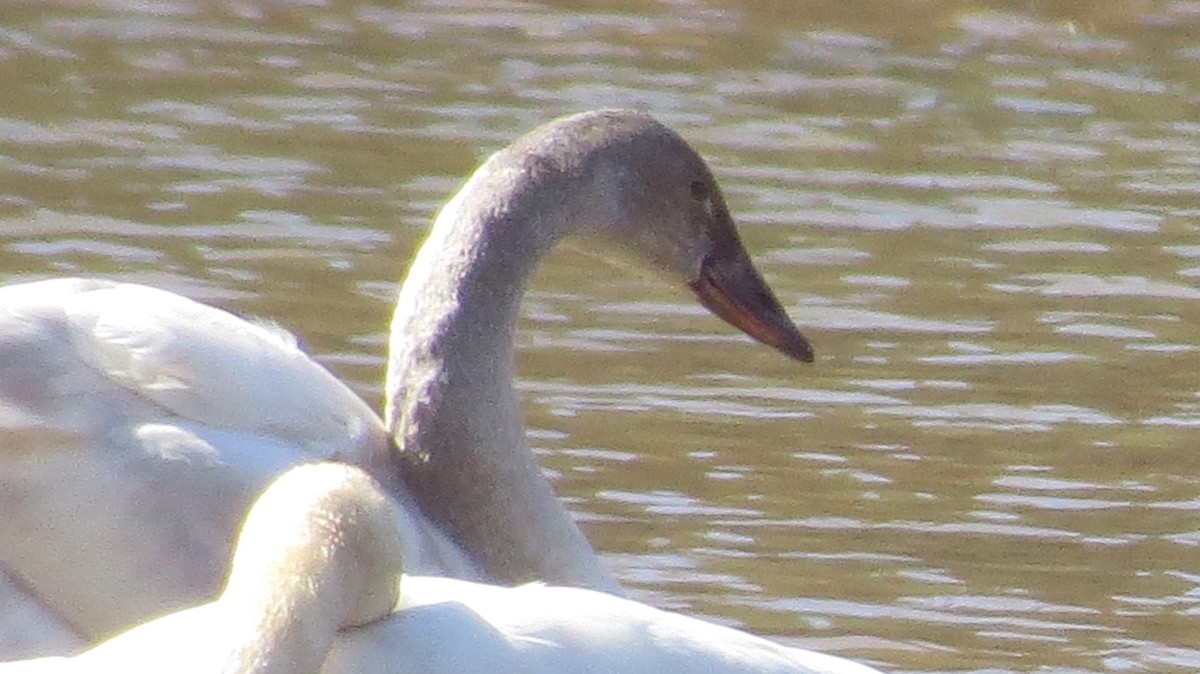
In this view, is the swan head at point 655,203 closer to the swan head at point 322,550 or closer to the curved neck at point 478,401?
the curved neck at point 478,401

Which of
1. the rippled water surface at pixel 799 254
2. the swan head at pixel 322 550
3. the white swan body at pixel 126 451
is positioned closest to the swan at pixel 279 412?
the white swan body at pixel 126 451

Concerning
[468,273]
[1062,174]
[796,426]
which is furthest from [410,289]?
[1062,174]

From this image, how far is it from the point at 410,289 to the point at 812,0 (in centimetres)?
646

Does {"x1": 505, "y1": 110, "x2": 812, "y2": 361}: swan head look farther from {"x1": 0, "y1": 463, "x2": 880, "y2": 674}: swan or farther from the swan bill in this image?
{"x1": 0, "y1": 463, "x2": 880, "y2": 674}: swan

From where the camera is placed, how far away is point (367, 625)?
402 cm

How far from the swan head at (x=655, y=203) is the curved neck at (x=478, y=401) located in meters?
0.13

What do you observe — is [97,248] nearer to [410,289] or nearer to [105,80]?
[105,80]

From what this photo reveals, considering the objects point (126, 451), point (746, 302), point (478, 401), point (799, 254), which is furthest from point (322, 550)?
point (799, 254)

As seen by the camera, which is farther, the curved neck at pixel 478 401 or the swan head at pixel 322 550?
the curved neck at pixel 478 401

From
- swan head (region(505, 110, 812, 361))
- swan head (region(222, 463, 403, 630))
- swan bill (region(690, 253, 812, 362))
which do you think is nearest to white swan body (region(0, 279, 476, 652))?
swan head (region(222, 463, 403, 630))

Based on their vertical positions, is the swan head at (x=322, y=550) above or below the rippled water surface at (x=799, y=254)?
above

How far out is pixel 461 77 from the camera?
10508 millimetres

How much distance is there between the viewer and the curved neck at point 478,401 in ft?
17.7

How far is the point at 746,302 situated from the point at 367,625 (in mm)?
2278
